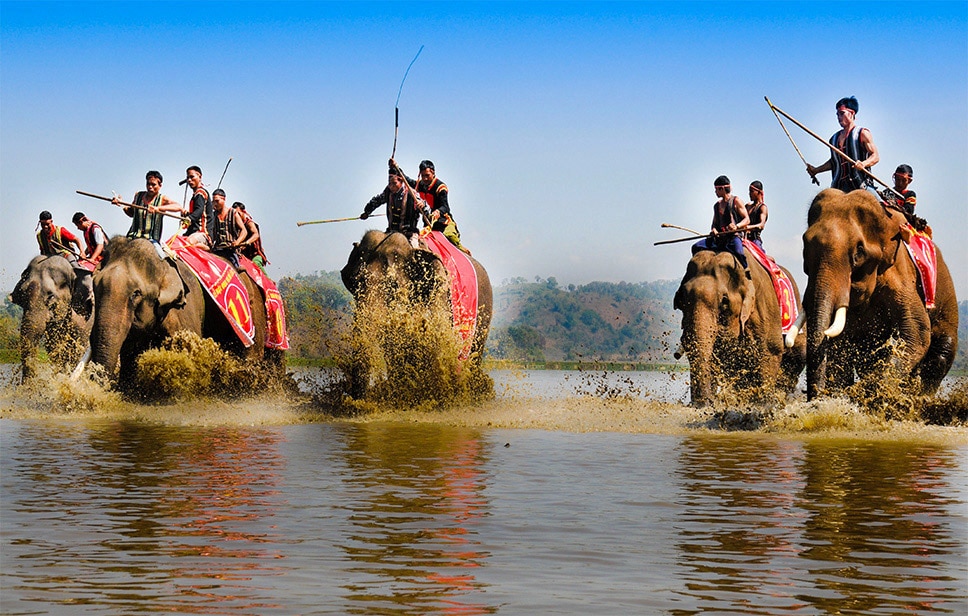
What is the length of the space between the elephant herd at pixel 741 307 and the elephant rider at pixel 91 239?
0.88 meters

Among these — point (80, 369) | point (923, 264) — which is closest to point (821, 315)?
point (923, 264)

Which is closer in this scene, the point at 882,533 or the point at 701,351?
the point at 882,533

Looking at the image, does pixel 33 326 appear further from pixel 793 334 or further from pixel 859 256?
pixel 859 256

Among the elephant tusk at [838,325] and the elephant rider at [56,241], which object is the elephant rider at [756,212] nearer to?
the elephant tusk at [838,325]

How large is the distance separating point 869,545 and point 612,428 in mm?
7124

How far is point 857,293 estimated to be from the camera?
13.6m

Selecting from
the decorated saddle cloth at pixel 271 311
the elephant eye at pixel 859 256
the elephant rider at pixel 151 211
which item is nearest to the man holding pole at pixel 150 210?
the elephant rider at pixel 151 211

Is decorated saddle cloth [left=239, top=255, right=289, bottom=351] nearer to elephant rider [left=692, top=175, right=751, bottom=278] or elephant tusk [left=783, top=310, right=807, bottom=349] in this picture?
elephant rider [left=692, top=175, right=751, bottom=278]

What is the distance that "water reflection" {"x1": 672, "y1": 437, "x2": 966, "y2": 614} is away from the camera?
19.2ft

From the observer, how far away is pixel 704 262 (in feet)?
51.8

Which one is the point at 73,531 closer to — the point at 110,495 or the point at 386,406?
the point at 110,495

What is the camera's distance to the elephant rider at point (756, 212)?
17.4 meters

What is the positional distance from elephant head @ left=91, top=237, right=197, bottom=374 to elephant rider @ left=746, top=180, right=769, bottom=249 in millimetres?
7176

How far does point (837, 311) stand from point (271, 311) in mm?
8241
